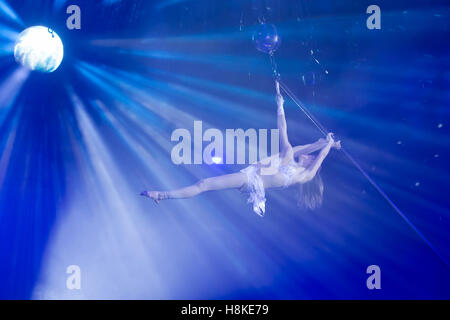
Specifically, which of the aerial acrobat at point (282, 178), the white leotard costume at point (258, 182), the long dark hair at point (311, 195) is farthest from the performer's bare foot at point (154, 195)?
the long dark hair at point (311, 195)

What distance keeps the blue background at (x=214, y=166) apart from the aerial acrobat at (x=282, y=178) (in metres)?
0.09

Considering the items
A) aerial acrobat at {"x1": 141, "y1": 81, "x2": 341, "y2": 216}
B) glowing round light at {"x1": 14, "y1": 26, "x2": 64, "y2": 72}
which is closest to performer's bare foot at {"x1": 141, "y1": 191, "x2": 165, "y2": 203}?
aerial acrobat at {"x1": 141, "y1": 81, "x2": 341, "y2": 216}

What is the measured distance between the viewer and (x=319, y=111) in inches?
142

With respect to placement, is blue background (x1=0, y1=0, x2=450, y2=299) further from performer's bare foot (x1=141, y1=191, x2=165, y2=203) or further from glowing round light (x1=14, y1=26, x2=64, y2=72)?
performer's bare foot (x1=141, y1=191, x2=165, y2=203)

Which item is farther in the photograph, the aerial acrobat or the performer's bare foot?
the aerial acrobat

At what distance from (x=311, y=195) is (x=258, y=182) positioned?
19.7 inches

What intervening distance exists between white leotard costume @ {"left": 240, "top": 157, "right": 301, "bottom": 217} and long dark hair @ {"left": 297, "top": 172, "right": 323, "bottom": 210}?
15cm

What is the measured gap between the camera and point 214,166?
3559 mm

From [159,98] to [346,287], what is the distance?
234 cm

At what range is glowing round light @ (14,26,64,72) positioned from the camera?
3504 millimetres

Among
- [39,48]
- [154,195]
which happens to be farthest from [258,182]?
[39,48]

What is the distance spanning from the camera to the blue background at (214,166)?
3.51 m
